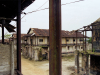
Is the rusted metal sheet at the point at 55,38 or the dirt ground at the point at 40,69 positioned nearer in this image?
the rusted metal sheet at the point at 55,38

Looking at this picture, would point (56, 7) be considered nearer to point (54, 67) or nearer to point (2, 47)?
Result: point (54, 67)

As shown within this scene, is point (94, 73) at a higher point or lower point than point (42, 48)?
lower

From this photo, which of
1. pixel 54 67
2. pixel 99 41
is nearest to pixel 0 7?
pixel 54 67

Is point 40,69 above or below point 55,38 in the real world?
below

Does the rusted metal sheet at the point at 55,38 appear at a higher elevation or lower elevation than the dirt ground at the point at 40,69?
higher

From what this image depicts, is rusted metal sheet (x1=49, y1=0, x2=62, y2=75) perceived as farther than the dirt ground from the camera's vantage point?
No

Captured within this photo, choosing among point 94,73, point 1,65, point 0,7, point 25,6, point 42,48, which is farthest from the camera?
point 42,48

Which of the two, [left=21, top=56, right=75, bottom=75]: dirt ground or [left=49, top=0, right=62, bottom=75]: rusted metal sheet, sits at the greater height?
[left=49, top=0, right=62, bottom=75]: rusted metal sheet

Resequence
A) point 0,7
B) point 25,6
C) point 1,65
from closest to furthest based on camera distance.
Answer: point 1,65, point 25,6, point 0,7

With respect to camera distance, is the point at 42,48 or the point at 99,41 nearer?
the point at 99,41

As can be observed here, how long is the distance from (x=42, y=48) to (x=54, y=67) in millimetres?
19867

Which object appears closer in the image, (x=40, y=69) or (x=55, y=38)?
(x=55, y=38)

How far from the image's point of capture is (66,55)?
2464 centimetres

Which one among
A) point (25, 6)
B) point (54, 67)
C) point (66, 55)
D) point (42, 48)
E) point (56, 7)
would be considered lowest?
point (66, 55)
